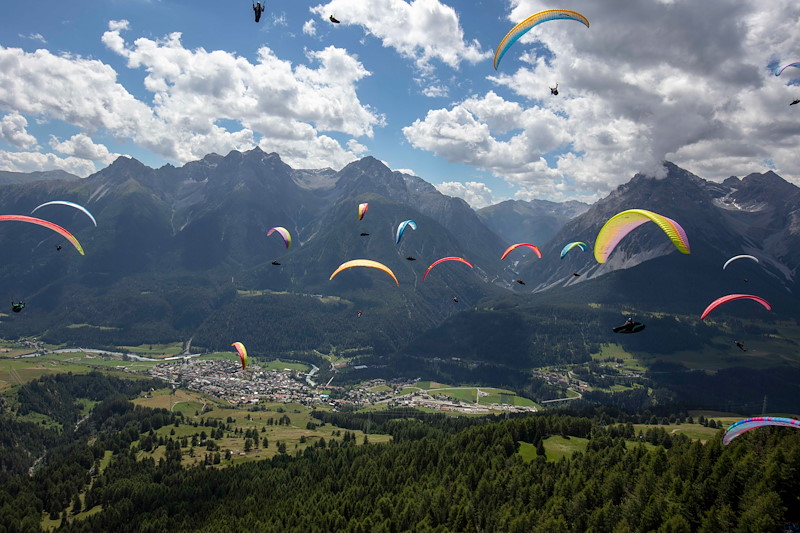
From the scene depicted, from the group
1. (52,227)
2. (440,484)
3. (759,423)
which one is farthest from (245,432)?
(759,423)

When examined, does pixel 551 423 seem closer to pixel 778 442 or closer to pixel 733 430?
pixel 778 442

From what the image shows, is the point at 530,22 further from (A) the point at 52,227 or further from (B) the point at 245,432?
(B) the point at 245,432

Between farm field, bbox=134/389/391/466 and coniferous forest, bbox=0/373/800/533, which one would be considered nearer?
coniferous forest, bbox=0/373/800/533

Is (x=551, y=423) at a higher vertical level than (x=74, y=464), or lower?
higher

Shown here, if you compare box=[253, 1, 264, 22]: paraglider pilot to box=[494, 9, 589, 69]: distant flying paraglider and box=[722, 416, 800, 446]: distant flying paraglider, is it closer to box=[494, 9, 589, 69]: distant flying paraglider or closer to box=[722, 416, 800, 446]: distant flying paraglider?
box=[494, 9, 589, 69]: distant flying paraglider

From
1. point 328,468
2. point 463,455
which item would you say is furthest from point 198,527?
point 463,455

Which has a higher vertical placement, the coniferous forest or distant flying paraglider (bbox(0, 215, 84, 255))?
distant flying paraglider (bbox(0, 215, 84, 255))

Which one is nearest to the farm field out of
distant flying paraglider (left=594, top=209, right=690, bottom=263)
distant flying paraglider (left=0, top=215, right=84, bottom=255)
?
distant flying paraglider (left=0, top=215, right=84, bottom=255)
